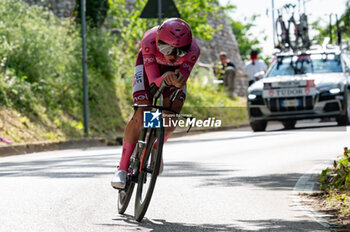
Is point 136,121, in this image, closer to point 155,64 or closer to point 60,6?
Answer: point 155,64

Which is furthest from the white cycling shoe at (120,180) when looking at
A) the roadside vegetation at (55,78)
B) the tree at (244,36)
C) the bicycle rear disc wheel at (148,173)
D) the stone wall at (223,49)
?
the tree at (244,36)

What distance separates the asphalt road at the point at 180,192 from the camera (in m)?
7.37

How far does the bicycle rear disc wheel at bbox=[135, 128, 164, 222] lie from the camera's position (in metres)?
7.04

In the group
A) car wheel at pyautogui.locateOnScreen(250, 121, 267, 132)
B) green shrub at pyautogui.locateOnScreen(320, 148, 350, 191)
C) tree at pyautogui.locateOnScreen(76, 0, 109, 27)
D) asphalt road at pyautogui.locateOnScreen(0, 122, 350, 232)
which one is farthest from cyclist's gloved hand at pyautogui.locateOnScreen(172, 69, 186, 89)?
tree at pyautogui.locateOnScreen(76, 0, 109, 27)

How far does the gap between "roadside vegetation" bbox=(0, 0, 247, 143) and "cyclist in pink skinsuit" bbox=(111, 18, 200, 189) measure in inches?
412

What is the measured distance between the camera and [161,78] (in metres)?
7.13

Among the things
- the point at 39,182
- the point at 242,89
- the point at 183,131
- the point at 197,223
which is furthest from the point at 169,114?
the point at 242,89

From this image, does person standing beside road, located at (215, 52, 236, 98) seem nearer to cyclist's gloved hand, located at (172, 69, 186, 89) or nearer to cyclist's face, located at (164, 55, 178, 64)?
cyclist's face, located at (164, 55, 178, 64)

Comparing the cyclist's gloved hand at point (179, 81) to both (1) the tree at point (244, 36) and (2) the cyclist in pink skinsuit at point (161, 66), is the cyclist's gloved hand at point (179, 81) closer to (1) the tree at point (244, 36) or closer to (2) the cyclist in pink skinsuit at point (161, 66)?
(2) the cyclist in pink skinsuit at point (161, 66)

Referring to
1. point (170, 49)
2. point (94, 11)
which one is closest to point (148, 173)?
point (170, 49)

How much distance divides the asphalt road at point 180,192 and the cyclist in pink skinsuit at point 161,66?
68cm

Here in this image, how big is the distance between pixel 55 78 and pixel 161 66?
14.7 meters

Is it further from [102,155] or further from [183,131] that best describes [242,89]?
[102,155]

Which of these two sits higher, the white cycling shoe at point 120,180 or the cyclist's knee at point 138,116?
the cyclist's knee at point 138,116
